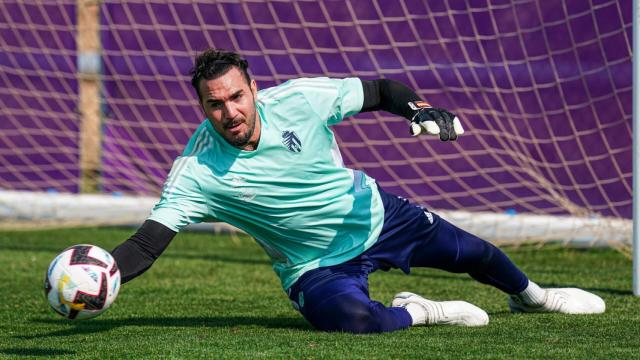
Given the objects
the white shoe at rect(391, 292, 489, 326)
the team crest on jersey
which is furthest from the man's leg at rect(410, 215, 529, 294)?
the team crest on jersey

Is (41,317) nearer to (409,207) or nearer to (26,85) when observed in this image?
(409,207)

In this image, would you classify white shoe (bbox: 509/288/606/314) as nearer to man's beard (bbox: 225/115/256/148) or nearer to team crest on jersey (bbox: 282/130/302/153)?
team crest on jersey (bbox: 282/130/302/153)

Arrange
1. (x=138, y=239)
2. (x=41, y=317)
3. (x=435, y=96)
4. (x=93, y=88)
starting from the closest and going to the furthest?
(x=138, y=239), (x=41, y=317), (x=435, y=96), (x=93, y=88)

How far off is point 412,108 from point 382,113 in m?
4.81

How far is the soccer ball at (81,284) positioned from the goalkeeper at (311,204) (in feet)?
0.70

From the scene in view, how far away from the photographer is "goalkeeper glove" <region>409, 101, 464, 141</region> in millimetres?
4395

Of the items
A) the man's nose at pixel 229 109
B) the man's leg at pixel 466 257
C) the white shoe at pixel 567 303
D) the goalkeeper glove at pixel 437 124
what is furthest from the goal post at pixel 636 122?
the man's nose at pixel 229 109

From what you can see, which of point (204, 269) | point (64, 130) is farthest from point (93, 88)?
point (204, 269)

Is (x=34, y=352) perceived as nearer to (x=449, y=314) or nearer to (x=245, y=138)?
(x=245, y=138)

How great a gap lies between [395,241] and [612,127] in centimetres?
375

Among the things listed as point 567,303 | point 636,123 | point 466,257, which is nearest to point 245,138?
point 466,257

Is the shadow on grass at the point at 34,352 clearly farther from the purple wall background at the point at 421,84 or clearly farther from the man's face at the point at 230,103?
the purple wall background at the point at 421,84

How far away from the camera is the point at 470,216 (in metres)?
8.88

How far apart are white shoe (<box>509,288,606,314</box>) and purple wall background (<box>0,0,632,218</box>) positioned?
8.83ft
